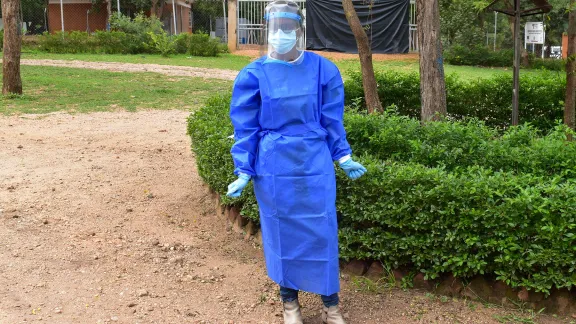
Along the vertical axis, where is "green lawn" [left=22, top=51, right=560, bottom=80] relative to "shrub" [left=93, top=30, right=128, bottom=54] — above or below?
below

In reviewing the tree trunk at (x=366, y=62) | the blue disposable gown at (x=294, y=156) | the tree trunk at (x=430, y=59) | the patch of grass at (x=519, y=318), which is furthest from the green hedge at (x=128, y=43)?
the patch of grass at (x=519, y=318)

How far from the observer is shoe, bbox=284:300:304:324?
3.64 m

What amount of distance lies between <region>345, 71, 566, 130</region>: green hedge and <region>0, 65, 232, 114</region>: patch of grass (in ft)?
14.7

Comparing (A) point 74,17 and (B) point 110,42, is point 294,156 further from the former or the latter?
(A) point 74,17

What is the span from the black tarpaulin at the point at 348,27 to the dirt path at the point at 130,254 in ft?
58.8

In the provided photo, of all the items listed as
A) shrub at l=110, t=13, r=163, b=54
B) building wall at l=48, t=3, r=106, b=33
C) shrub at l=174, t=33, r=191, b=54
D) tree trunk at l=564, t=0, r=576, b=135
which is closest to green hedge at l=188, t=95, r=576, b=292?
tree trunk at l=564, t=0, r=576, b=135

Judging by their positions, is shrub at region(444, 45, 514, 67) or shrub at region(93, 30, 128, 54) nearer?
shrub at region(444, 45, 514, 67)

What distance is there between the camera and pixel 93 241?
16.3 ft

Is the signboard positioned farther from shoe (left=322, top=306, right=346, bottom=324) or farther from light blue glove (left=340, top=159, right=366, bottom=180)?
shoe (left=322, top=306, right=346, bottom=324)

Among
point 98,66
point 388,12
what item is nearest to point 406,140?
point 98,66

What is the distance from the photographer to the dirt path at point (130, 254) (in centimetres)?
387

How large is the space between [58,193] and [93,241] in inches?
49.6

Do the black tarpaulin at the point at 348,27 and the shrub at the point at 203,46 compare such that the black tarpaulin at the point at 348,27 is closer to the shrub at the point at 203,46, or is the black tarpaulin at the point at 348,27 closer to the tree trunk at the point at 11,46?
the shrub at the point at 203,46

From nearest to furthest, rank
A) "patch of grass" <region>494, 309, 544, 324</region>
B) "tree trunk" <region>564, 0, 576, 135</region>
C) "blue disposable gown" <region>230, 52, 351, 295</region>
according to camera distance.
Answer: "blue disposable gown" <region>230, 52, 351, 295</region>
"patch of grass" <region>494, 309, 544, 324</region>
"tree trunk" <region>564, 0, 576, 135</region>
